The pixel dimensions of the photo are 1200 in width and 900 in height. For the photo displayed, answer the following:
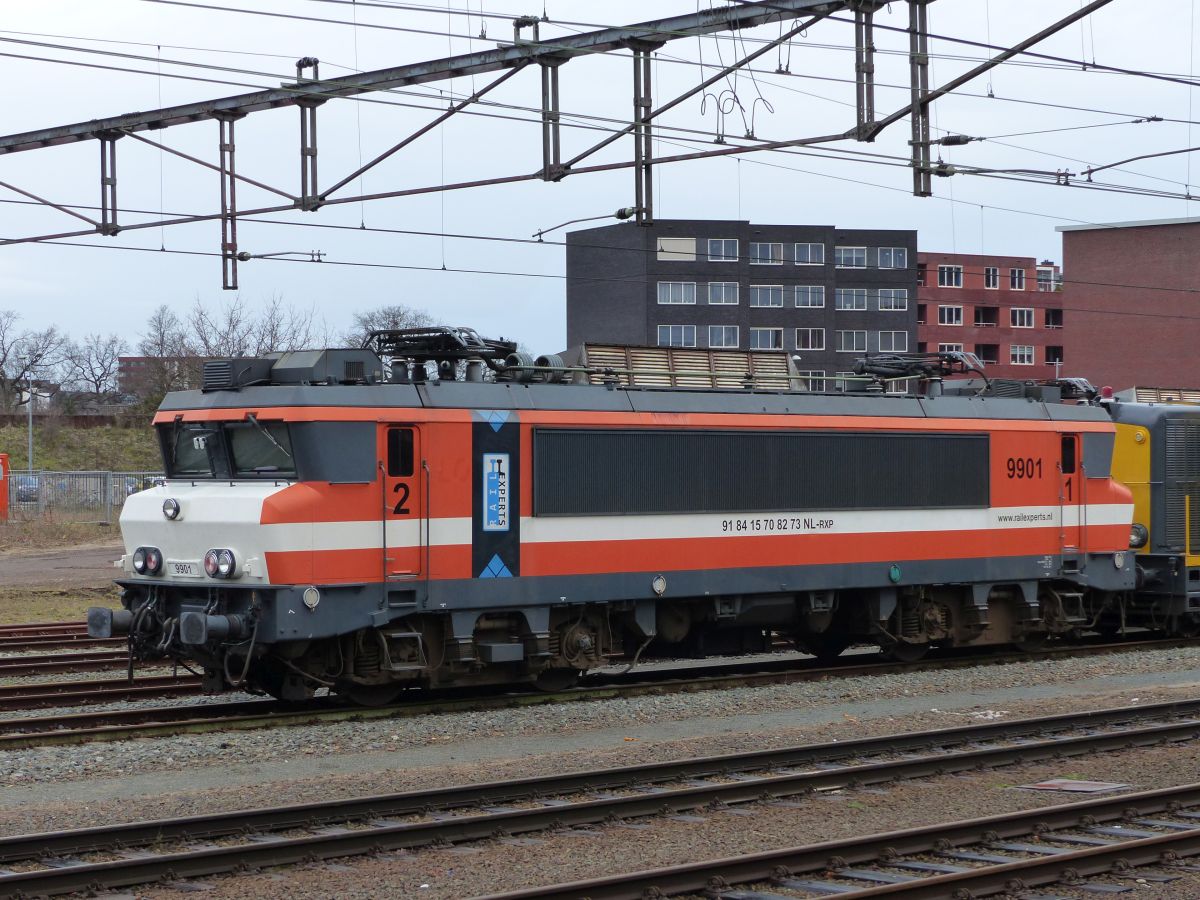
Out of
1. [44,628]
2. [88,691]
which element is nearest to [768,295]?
[44,628]

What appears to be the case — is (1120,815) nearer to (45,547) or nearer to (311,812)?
(311,812)

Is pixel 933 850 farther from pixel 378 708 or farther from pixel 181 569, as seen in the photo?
pixel 181 569

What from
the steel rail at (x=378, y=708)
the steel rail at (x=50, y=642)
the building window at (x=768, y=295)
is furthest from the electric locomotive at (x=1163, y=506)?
the building window at (x=768, y=295)

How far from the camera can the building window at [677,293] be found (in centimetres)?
8312

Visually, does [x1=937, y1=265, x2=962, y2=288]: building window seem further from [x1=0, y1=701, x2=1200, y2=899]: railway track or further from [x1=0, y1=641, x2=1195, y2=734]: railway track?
[x1=0, y1=701, x2=1200, y2=899]: railway track

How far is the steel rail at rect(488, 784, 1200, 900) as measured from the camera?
9016 mm

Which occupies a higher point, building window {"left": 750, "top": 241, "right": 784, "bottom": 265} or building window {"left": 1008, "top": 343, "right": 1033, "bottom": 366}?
building window {"left": 750, "top": 241, "right": 784, "bottom": 265}

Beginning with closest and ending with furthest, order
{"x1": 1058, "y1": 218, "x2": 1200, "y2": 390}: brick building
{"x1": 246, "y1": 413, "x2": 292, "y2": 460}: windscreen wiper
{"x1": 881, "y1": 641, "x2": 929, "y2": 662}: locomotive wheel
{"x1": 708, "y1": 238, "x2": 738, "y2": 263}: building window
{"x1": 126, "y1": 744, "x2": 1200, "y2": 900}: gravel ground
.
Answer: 1. {"x1": 126, "y1": 744, "x2": 1200, "y2": 900}: gravel ground
2. {"x1": 246, "y1": 413, "x2": 292, "y2": 460}: windscreen wiper
3. {"x1": 881, "y1": 641, "x2": 929, "y2": 662}: locomotive wheel
4. {"x1": 1058, "y1": 218, "x2": 1200, "y2": 390}: brick building
5. {"x1": 708, "y1": 238, "x2": 738, "y2": 263}: building window

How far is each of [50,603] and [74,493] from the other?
64.2 feet

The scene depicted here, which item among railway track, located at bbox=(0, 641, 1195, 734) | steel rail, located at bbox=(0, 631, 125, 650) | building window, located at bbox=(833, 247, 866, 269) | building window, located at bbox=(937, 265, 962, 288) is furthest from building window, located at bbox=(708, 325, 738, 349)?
railway track, located at bbox=(0, 641, 1195, 734)

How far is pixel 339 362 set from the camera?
16.0m

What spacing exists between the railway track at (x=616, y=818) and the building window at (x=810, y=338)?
245ft

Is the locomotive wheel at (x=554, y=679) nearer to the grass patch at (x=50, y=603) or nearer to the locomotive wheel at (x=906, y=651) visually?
the locomotive wheel at (x=906, y=651)

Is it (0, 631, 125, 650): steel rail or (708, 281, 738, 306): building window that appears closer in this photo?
(0, 631, 125, 650): steel rail
